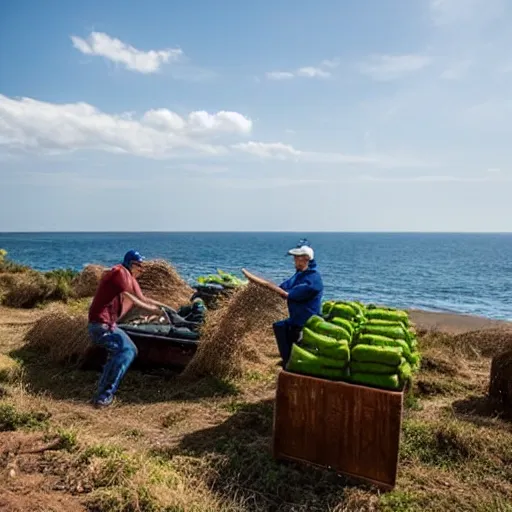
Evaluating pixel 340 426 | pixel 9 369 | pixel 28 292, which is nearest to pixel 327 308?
pixel 340 426

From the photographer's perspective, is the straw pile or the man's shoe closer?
the man's shoe

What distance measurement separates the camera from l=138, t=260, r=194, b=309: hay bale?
45.3ft

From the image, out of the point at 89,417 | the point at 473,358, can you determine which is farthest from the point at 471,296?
the point at 89,417

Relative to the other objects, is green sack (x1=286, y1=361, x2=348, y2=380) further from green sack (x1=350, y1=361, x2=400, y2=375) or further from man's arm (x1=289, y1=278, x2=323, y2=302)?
man's arm (x1=289, y1=278, x2=323, y2=302)

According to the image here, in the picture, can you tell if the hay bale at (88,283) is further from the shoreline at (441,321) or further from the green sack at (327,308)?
the green sack at (327,308)

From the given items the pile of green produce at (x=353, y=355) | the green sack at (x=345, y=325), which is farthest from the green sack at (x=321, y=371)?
the green sack at (x=345, y=325)

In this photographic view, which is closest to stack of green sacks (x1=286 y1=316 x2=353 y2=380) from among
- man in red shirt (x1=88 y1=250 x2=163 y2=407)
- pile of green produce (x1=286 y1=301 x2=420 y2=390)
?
pile of green produce (x1=286 y1=301 x2=420 y2=390)

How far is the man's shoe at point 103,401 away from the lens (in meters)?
7.30

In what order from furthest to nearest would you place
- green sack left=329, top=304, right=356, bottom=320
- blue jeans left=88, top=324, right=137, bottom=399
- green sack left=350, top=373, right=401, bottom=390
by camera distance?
blue jeans left=88, top=324, right=137, bottom=399 → green sack left=329, top=304, right=356, bottom=320 → green sack left=350, top=373, right=401, bottom=390

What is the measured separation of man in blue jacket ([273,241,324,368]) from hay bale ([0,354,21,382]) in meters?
4.58

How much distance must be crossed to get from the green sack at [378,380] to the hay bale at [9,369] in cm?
605

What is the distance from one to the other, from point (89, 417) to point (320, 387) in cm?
347

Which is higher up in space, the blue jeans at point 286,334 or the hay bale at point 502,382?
the blue jeans at point 286,334

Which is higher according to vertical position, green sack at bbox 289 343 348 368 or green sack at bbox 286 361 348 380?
green sack at bbox 289 343 348 368
